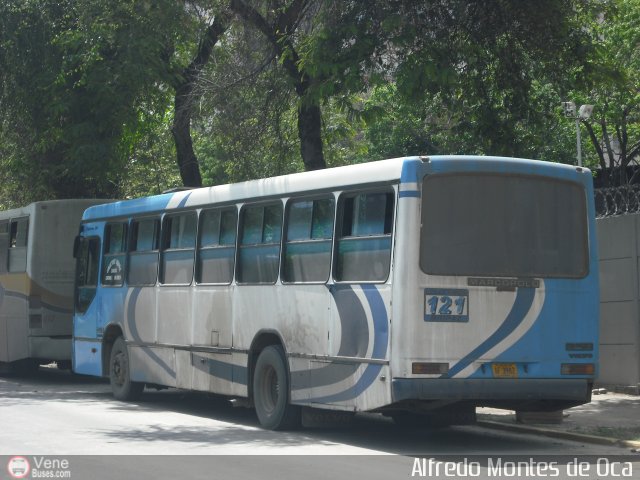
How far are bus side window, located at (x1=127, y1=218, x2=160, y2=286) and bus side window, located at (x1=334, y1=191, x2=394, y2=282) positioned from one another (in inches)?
199

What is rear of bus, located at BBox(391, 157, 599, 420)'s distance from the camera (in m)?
11.7

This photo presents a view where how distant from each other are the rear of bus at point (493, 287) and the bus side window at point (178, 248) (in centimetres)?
508

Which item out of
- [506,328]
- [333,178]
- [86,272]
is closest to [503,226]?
[506,328]

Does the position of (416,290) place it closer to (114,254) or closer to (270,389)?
(270,389)

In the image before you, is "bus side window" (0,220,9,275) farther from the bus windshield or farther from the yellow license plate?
the yellow license plate

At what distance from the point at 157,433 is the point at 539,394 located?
4.46 metres

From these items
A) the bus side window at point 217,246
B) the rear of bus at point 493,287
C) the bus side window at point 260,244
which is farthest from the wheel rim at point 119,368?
the rear of bus at point 493,287

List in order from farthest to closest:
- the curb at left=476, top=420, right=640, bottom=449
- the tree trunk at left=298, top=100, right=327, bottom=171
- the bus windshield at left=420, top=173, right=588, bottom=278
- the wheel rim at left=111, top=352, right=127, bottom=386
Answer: the tree trunk at left=298, top=100, right=327, bottom=171
the wheel rim at left=111, top=352, right=127, bottom=386
the curb at left=476, top=420, right=640, bottom=449
the bus windshield at left=420, top=173, right=588, bottom=278

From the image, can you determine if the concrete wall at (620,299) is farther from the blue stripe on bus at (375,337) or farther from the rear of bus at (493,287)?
the blue stripe on bus at (375,337)

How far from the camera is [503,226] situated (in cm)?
1220

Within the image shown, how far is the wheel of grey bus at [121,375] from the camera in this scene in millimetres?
17953

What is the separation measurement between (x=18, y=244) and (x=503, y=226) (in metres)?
13.1

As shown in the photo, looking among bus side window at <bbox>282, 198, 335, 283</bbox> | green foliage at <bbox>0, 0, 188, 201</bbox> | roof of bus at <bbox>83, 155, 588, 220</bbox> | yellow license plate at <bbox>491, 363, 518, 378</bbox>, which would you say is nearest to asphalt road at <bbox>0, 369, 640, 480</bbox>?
yellow license plate at <bbox>491, 363, 518, 378</bbox>

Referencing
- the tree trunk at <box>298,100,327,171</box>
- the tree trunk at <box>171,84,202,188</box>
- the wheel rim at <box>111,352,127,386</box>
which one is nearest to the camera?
the wheel rim at <box>111,352,127,386</box>
